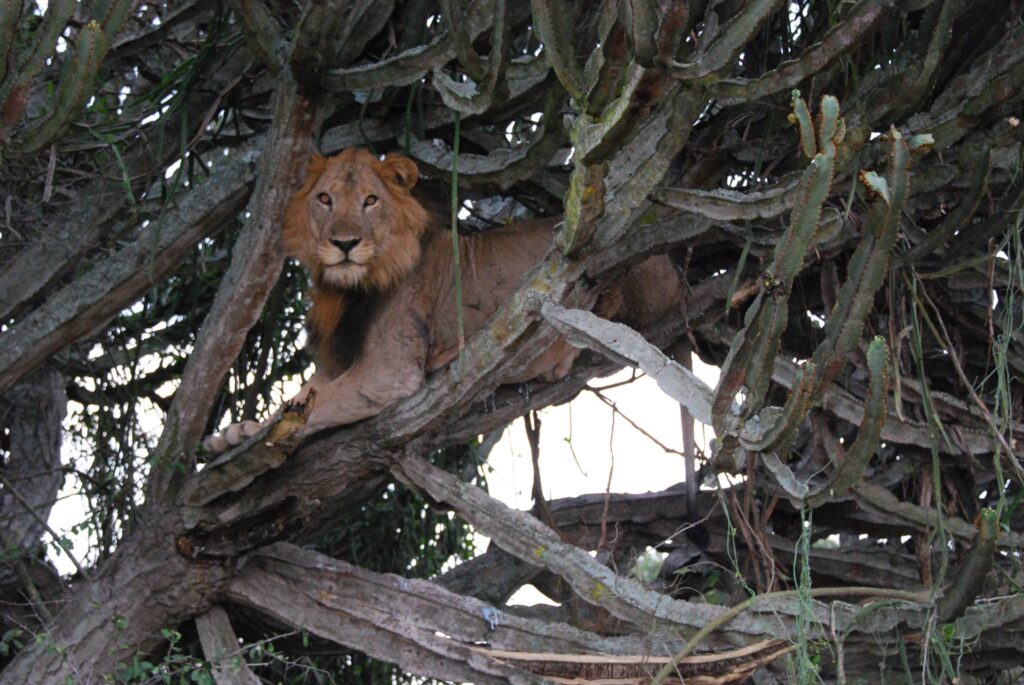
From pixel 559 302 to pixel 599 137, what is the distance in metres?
0.75

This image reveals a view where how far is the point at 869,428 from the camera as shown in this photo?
3.70m

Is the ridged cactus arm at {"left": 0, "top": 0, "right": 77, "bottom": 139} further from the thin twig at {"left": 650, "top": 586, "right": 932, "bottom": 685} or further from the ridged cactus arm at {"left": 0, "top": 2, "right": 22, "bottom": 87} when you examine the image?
the thin twig at {"left": 650, "top": 586, "right": 932, "bottom": 685}

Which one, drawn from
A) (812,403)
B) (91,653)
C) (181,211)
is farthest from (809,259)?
(91,653)

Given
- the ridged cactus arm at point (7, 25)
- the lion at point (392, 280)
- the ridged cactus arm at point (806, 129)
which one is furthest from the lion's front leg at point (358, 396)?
the ridged cactus arm at point (806, 129)

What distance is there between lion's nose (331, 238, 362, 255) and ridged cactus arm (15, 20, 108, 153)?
1.11 meters

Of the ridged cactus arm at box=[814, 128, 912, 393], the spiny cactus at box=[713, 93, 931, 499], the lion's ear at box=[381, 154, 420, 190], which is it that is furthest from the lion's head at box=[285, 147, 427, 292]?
the ridged cactus arm at box=[814, 128, 912, 393]

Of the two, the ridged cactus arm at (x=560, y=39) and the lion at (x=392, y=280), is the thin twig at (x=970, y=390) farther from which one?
the ridged cactus arm at (x=560, y=39)

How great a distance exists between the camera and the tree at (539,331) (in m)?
4.08

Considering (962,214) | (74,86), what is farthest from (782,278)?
(74,86)

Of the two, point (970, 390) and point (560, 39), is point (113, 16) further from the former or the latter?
point (970, 390)

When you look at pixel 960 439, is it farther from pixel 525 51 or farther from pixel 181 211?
pixel 181 211

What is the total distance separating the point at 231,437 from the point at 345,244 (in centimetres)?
79

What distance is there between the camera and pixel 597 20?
4695mm

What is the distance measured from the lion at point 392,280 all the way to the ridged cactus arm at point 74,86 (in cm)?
97
